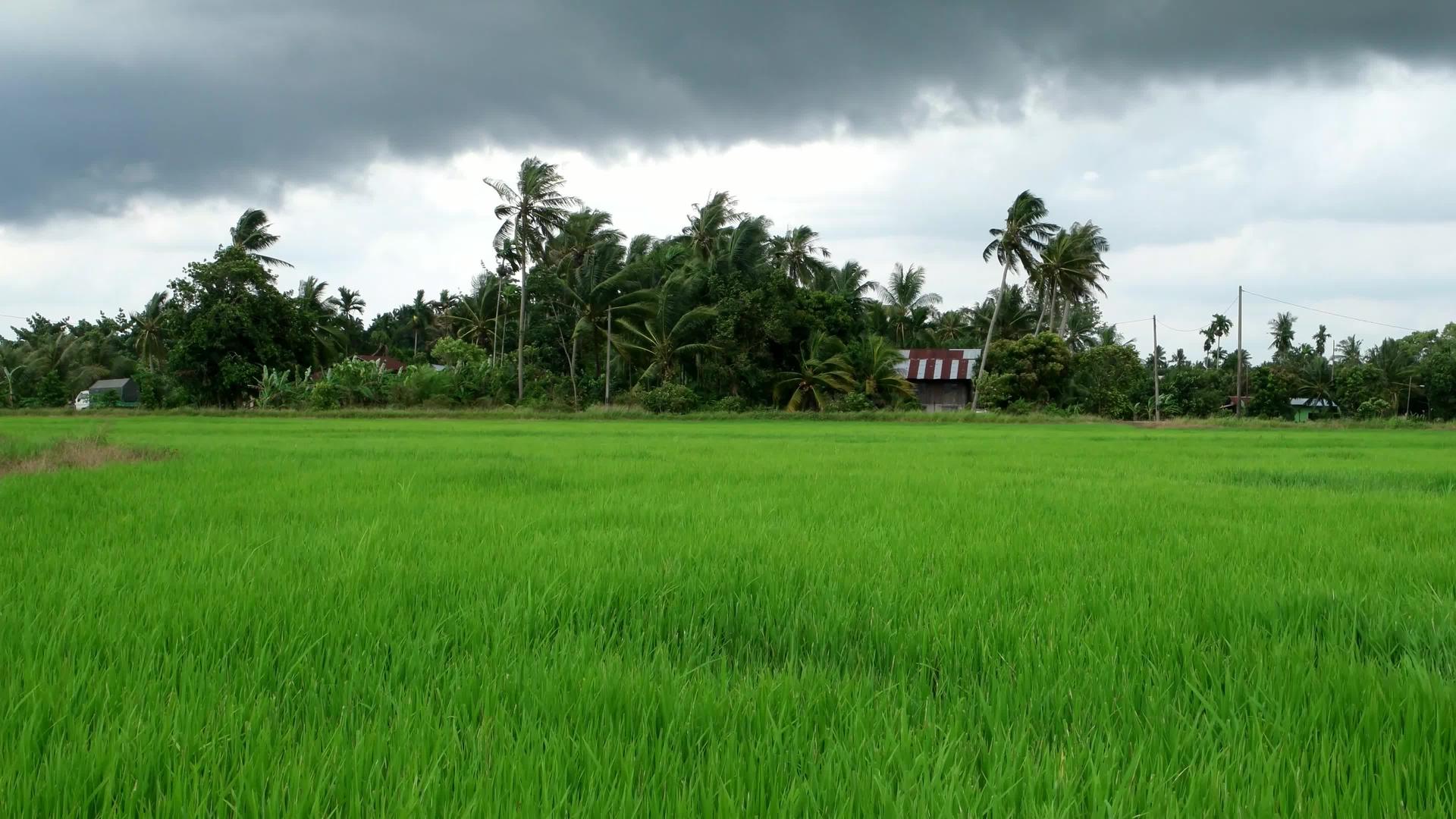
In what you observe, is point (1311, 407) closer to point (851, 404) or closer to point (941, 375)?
point (941, 375)

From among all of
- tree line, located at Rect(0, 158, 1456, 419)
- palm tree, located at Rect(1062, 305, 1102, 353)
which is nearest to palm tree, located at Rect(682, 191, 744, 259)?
tree line, located at Rect(0, 158, 1456, 419)

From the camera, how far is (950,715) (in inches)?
60.2

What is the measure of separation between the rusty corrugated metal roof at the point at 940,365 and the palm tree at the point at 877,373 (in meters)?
4.79

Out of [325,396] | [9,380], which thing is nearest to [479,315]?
[325,396]

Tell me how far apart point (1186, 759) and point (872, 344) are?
30074mm

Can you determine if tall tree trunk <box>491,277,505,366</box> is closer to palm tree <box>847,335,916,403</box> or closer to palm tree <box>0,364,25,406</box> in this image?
palm tree <box>847,335,916,403</box>

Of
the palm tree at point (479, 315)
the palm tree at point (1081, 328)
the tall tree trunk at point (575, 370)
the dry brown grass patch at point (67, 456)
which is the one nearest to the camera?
the dry brown grass patch at point (67, 456)

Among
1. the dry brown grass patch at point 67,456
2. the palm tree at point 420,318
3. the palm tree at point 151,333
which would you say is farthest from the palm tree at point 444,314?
the dry brown grass patch at point 67,456

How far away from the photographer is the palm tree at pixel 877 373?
3070 centimetres

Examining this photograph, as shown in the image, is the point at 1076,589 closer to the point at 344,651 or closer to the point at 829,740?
the point at 829,740

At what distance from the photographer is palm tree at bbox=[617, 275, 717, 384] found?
1150 inches

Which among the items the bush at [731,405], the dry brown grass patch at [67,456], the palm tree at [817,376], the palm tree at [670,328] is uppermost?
the palm tree at [670,328]

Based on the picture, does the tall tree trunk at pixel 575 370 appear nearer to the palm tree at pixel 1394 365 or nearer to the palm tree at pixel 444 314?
the palm tree at pixel 444 314

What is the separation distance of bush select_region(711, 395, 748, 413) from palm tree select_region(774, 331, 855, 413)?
5.75ft
